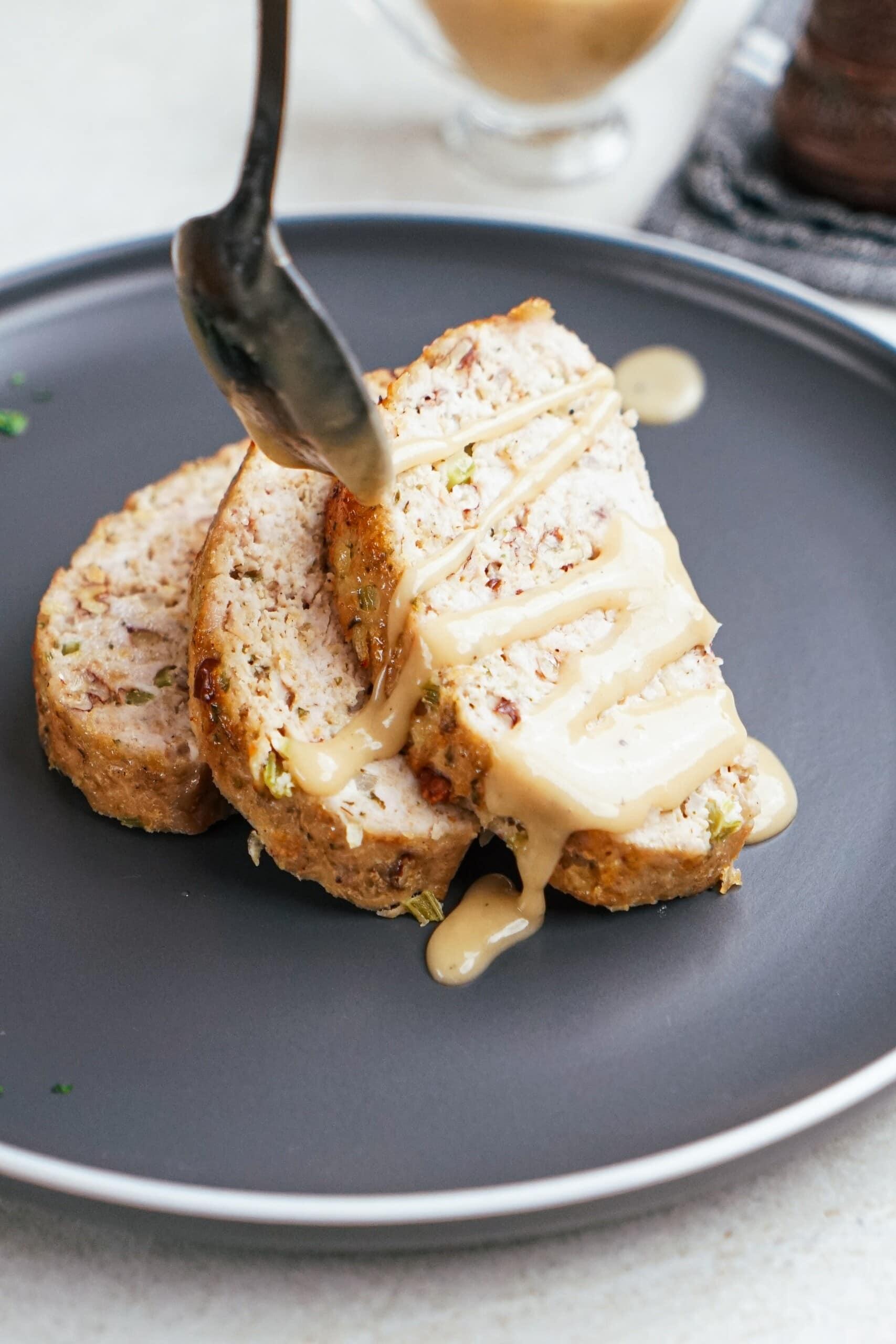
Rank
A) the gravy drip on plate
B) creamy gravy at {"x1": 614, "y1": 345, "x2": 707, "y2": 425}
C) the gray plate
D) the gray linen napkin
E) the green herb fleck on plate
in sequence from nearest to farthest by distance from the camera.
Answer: the gray plate → the gravy drip on plate → the green herb fleck on plate → creamy gravy at {"x1": 614, "y1": 345, "x2": 707, "y2": 425} → the gray linen napkin

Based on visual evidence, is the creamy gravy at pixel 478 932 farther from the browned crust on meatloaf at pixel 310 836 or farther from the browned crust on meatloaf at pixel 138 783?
the browned crust on meatloaf at pixel 138 783

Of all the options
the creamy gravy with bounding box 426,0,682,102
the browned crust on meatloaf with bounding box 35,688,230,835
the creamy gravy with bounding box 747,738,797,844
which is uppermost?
the creamy gravy with bounding box 426,0,682,102

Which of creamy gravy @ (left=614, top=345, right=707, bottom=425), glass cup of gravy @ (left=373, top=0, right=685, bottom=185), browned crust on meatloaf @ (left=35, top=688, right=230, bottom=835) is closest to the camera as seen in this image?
browned crust on meatloaf @ (left=35, top=688, right=230, bottom=835)

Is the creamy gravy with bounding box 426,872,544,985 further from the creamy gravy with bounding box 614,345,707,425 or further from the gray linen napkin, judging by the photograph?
the gray linen napkin

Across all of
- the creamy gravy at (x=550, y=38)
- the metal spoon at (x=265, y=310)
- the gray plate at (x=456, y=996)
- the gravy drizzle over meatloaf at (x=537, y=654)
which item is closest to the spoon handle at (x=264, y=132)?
the metal spoon at (x=265, y=310)

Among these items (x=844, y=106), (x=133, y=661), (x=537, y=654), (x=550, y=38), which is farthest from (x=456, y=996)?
(x=844, y=106)

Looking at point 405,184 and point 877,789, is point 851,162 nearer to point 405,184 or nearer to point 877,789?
point 405,184

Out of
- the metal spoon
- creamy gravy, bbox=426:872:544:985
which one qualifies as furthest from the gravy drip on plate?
the metal spoon
